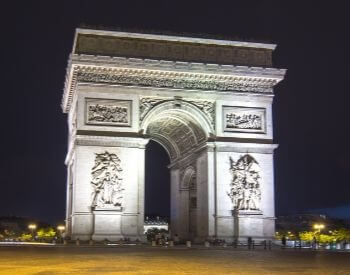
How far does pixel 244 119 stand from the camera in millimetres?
37906

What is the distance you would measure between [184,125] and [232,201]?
19.1 feet

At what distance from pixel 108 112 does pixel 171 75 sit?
4245mm

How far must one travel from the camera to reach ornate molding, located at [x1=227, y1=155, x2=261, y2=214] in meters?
36.8

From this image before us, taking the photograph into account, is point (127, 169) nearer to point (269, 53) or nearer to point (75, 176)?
point (75, 176)

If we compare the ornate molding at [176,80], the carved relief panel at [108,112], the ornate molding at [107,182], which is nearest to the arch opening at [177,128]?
the carved relief panel at [108,112]

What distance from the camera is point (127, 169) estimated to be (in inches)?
1398

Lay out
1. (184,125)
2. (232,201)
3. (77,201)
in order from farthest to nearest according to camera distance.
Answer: (184,125) < (232,201) < (77,201)

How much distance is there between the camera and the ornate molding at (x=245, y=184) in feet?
121

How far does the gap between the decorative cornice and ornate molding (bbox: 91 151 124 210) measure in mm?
4375

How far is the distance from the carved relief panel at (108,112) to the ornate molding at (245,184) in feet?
21.6

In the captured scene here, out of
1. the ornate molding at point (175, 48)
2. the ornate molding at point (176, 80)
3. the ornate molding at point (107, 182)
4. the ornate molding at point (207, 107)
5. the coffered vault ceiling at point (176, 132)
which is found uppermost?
the ornate molding at point (175, 48)

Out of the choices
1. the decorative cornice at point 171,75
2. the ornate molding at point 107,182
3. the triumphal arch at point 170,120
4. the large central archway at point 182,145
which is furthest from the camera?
the large central archway at point 182,145

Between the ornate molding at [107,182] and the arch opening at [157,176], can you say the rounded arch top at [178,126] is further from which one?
the arch opening at [157,176]

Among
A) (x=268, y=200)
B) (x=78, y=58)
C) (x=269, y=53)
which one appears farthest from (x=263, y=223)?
(x=78, y=58)
